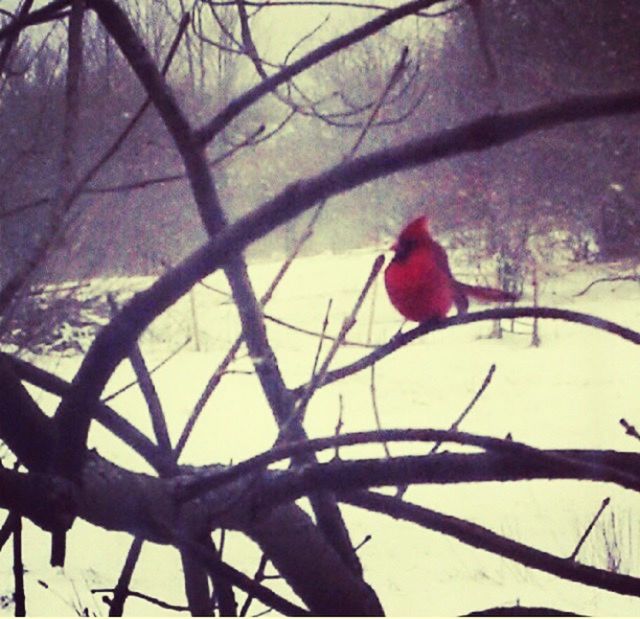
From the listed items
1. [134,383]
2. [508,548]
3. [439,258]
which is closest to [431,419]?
[439,258]

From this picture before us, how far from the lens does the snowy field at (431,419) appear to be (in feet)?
2.25

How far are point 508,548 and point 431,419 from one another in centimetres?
56

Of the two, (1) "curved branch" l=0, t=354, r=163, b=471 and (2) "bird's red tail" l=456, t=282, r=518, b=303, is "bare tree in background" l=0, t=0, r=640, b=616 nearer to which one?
(1) "curved branch" l=0, t=354, r=163, b=471

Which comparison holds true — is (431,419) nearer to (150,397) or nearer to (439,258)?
(439,258)

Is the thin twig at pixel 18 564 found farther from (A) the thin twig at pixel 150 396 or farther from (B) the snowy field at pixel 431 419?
(B) the snowy field at pixel 431 419

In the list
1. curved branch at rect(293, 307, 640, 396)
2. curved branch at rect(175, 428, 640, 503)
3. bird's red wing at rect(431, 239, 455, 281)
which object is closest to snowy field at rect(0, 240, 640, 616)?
bird's red wing at rect(431, 239, 455, 281)

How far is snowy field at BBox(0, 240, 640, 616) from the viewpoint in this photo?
2.25ft

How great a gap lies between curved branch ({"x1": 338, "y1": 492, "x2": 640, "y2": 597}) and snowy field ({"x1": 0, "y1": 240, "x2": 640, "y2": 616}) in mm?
406

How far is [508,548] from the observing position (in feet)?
0.78

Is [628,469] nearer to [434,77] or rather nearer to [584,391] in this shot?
[434,77]

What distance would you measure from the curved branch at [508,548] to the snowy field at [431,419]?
0.41 metres

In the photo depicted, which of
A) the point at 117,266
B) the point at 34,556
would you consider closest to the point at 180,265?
the point at 117,266

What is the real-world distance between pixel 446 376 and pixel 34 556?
48 centimetres

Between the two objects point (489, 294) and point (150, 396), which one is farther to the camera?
point (489, 294)
